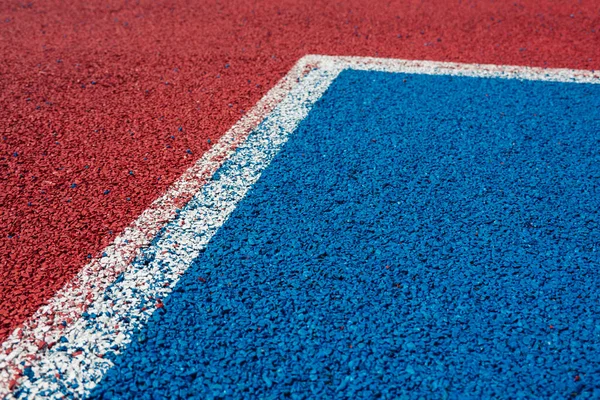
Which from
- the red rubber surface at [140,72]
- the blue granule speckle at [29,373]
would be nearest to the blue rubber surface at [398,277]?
the blue granule speckle at [29,373]

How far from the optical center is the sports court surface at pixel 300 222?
2.06m

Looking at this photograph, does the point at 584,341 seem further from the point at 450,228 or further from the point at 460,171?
the point at 460,171

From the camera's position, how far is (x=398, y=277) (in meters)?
2.46

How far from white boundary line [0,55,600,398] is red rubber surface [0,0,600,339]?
111 millimetres

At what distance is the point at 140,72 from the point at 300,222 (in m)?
2.88

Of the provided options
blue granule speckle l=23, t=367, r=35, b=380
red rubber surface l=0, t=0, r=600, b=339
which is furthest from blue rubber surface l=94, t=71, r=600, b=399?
red rubber surface l=0, t=0, r=600, b=339

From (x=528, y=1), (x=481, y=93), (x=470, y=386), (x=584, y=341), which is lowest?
(x=470, y=386)

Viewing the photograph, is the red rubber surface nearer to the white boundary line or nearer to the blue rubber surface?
the white boundary line

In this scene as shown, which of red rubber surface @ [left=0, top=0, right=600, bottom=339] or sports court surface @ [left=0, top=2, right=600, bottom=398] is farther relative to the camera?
red rubber surface @ [left=0, top=0, right=600, bottom=339]

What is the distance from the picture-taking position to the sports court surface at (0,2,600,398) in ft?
6.76

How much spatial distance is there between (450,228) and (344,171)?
821mm

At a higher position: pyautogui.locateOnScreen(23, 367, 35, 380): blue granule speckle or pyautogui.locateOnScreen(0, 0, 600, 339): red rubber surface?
pyautogui.locateOnScreen(0, 0, 600, 339): red rubber surface

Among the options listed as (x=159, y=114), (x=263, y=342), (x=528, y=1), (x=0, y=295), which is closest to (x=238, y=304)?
(x=263, y=342)

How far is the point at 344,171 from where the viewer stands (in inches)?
130
